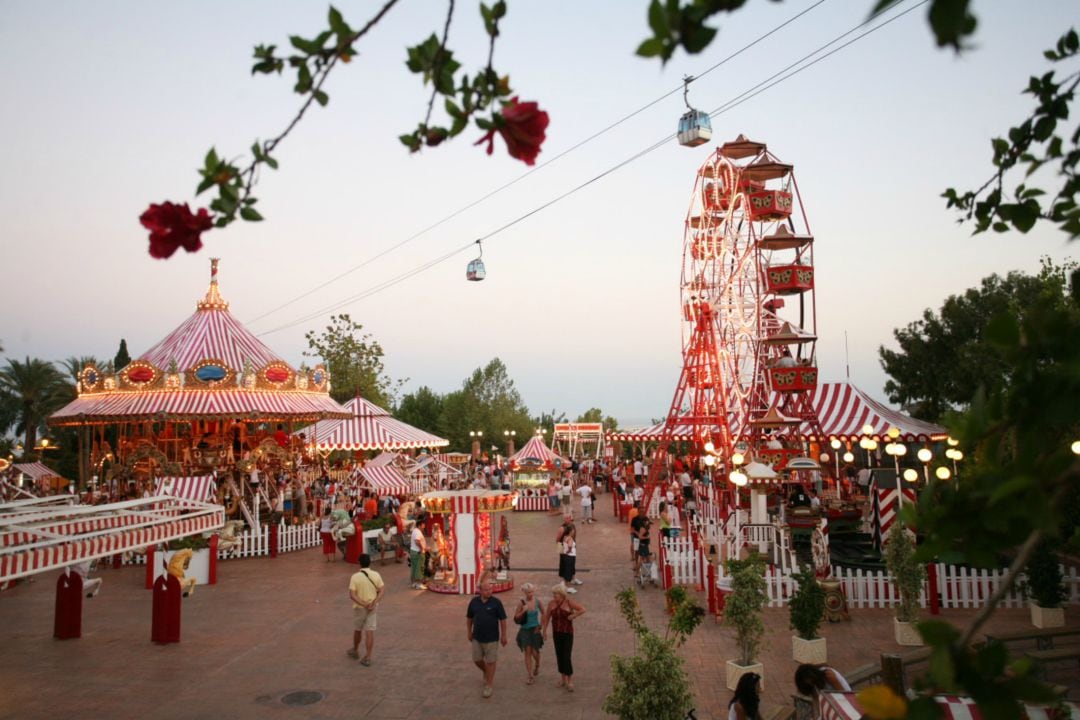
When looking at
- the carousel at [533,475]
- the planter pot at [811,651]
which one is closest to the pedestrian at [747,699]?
the planter pot at [811,651]

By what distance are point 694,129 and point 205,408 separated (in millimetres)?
13864

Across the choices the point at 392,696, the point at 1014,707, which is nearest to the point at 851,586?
the point at 392,696

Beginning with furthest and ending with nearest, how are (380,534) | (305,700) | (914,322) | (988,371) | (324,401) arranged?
(914,322) → (988,371) → (324,401) → (380,534) → (305,700)

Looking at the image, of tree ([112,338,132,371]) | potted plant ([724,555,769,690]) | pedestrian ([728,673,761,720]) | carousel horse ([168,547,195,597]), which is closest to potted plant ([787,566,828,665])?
potted plant ([724,555,769,690])

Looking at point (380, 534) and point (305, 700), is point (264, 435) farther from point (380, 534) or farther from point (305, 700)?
point (305, 700)

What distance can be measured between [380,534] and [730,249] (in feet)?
49.4

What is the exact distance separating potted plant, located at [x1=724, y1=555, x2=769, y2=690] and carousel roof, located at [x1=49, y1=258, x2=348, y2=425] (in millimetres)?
15406

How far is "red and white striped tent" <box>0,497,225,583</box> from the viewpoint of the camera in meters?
7.77

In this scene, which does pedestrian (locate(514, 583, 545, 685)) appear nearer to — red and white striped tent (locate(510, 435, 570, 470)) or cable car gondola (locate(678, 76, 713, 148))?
cable car gondola (locate(678, 76, 713, 148))

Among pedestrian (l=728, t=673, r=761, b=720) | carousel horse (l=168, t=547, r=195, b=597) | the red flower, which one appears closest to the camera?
the red flower

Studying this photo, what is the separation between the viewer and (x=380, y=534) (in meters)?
16.6

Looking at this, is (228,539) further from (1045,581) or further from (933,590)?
(1045,581)

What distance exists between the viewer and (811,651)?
346 inches

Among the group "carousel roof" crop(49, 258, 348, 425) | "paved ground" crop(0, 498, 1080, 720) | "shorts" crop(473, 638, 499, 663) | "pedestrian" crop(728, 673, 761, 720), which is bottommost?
"paved ground" crop(0, 498, 1080, 720)
